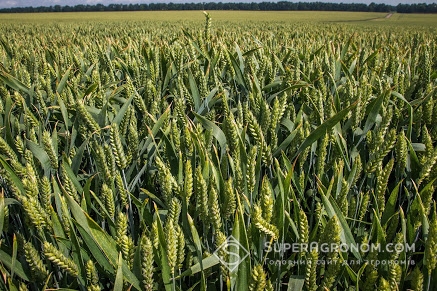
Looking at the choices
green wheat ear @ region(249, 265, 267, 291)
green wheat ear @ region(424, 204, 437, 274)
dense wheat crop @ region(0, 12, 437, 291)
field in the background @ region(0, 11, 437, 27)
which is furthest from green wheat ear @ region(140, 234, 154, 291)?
field in the background @ region(0, 11, 437, 27)

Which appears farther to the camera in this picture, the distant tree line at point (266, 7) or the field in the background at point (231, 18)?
the distant tree line at point (266, 7)

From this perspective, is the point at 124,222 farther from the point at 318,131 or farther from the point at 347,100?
the point at 347,100

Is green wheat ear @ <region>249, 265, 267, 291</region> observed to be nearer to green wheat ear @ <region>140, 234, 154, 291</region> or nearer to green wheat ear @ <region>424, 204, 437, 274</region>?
green wheat ear @ <region>140, 234, 154, 291</region>

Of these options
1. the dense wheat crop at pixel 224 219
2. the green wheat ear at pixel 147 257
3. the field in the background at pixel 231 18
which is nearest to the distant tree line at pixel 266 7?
the field in the background at pixel 231 18

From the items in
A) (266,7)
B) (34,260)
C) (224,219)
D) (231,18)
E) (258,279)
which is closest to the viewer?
(258,279)

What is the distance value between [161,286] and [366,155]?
1003mm

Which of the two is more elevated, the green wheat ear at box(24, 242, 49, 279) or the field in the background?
the field in the background

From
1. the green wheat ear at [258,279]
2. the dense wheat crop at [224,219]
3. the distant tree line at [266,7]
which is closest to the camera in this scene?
the green wheat ear at [258,279]

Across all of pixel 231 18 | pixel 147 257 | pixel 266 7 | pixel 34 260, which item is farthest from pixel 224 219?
pixel 266 7

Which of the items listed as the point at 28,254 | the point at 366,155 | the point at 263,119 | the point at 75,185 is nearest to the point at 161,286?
the point at 28,254

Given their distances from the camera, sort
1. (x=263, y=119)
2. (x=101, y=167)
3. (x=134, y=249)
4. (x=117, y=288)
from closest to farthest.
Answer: (x=117, y=288) → (x=134, y=249) → (x=101, y=167) → (x=263, y=119)

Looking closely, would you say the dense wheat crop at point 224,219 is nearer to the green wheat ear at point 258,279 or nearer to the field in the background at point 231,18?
the green wheat ear at point 258,279

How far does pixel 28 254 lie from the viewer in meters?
0.76

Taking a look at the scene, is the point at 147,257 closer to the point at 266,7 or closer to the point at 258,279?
the point at 258,279
